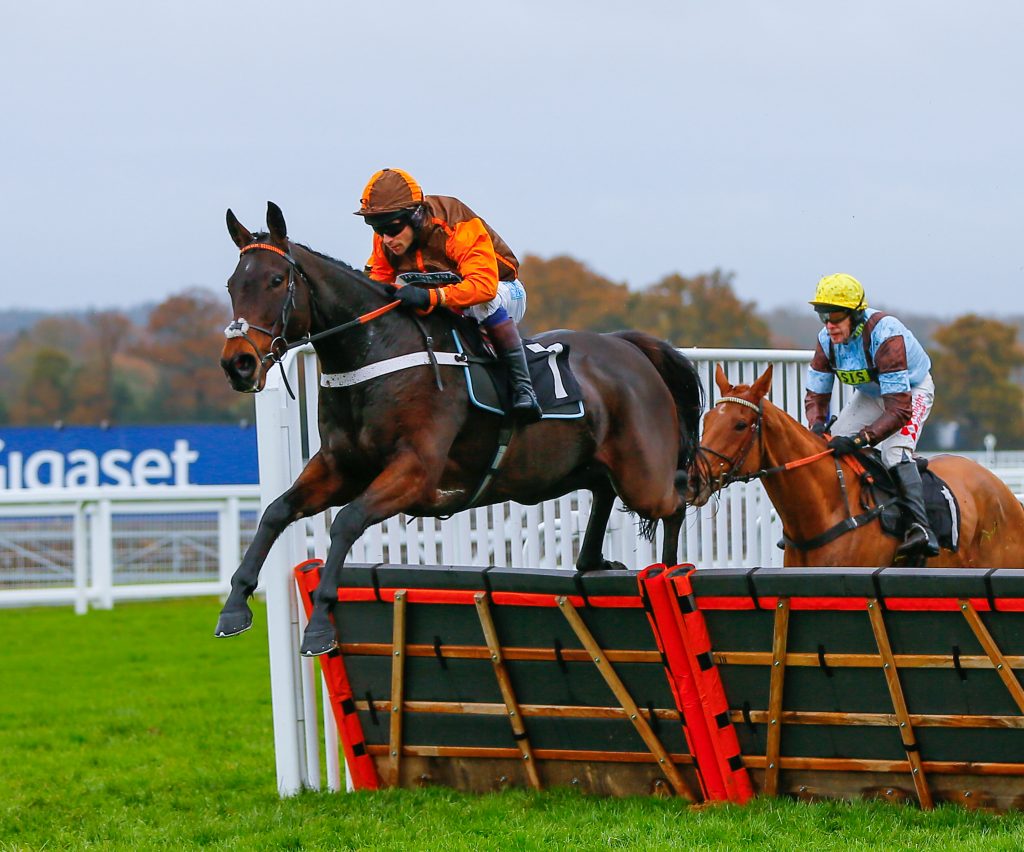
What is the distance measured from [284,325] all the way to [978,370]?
132ft

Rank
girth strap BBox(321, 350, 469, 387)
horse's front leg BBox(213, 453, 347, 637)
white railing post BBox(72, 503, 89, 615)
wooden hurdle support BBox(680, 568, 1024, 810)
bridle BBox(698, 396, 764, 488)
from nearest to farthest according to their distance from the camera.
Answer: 1. wooden hurdle support BBox(680, 568, 1024, 810)
2. horse's front leg BBox(213, 453, 347, 637)
3. girth strap BBox(321, 350, 469, 387)
4. bridle BBox(698, 396, 764, 488)
5. white railing post BBox(72, 503, 89, 615)

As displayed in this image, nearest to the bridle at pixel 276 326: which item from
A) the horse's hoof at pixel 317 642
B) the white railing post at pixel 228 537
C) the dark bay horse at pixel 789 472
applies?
the horse's hoof at pixel 317 642

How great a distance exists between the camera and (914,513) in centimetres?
672

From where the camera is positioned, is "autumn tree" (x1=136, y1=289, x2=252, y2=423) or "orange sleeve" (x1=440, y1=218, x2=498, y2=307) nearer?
"orange sleeve" (x1=440, y1=218, x2=498, y2=307)

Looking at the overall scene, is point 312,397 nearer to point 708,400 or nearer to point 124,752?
point 708,400

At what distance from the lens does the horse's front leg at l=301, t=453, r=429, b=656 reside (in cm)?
494

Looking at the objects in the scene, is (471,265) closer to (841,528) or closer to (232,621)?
→ (232,621)

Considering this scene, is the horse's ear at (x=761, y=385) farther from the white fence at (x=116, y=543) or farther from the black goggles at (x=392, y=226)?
the white fence at (x=116, y=543)

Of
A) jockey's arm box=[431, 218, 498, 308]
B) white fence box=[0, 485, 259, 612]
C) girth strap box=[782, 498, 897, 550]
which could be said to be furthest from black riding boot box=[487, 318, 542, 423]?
white fence box=[0, 485, 259, 612]

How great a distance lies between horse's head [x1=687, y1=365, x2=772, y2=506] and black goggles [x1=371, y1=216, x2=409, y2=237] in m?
1.82

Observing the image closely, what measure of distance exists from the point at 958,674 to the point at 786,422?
2.15 metres

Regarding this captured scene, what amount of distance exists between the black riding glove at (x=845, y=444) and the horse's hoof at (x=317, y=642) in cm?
287

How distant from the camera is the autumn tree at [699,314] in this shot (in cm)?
2980

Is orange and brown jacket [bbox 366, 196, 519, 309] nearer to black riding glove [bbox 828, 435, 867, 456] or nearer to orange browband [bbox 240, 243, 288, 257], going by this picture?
orange browband [bbox 240, 243, 288, 257]
